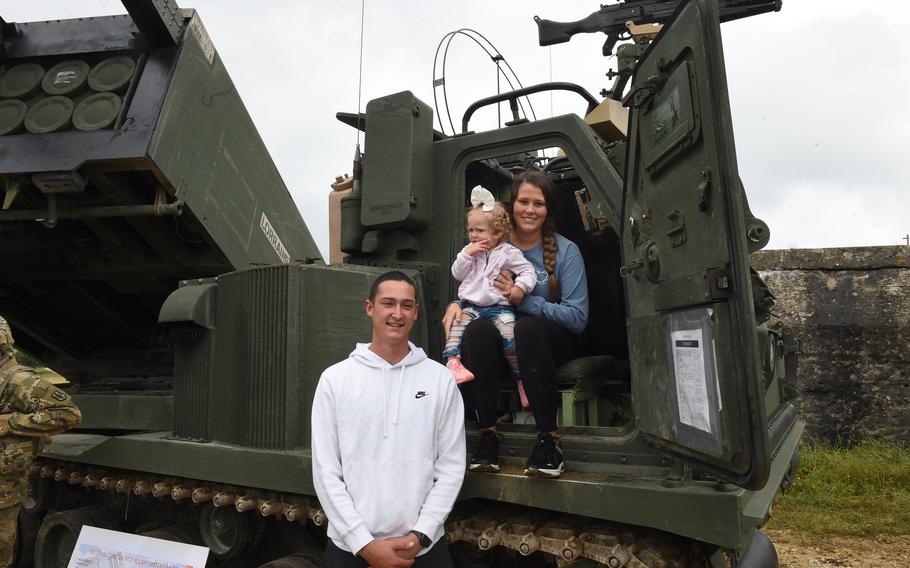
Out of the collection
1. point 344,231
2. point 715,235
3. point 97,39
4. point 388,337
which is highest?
point 97,39

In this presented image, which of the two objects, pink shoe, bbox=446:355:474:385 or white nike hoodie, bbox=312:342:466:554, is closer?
white nike hoodie, bbox=312:342:466:554

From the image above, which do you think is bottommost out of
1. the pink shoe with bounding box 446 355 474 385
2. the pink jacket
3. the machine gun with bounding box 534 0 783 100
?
the pink shoe with bounding box 446 355 474 385

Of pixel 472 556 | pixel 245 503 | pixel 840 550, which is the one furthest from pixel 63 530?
pixel 840 550

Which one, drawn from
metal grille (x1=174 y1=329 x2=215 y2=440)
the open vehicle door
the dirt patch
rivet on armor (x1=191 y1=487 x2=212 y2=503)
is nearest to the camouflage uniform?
metal grille (x1=174 y1=329 x2=215 y2=440)

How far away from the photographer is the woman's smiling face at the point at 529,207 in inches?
123

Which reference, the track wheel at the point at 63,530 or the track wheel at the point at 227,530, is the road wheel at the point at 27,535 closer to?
the track wheel at the point at 63,530

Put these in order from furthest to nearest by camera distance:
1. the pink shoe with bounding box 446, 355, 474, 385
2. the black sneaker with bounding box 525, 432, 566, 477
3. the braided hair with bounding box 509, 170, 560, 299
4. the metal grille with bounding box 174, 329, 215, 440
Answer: the metal grille with bounding box 174, 329, 215, 440 < the braided hair with bounding box 509, 170, 560, 299 < the pink shoe with bounding box 446, 355, 474, 385 < the black sneaker with bounding box 525, 432, 566, 477

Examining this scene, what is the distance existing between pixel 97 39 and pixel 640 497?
14.3 ft

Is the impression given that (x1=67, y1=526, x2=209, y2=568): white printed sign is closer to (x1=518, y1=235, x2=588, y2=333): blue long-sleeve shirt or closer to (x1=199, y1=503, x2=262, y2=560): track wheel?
(x1=199, y1=503, x2=262, y2=560): track wheel

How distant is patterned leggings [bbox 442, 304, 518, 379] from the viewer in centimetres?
300

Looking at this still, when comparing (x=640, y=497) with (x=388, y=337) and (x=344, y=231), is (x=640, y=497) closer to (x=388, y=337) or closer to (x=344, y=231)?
(x=388, y=337)

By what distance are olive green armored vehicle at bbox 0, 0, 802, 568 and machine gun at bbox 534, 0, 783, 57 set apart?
3.82m

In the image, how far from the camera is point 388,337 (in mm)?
2650

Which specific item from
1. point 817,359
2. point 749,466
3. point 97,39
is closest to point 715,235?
point 749,466
